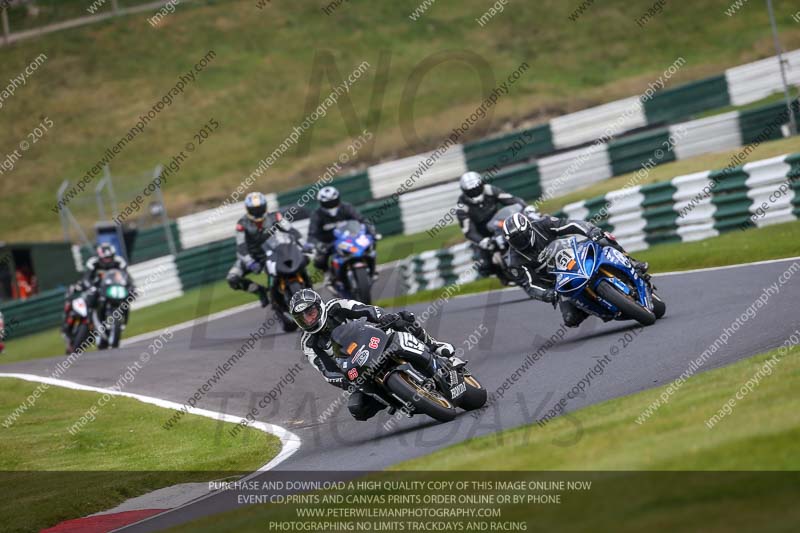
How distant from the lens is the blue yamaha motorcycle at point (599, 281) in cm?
1186

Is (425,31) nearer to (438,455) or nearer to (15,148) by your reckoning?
(15,148)

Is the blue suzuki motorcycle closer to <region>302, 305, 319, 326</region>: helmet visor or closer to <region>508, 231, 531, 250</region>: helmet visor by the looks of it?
<region>508, 231, 531, 250</region>: helmet visor

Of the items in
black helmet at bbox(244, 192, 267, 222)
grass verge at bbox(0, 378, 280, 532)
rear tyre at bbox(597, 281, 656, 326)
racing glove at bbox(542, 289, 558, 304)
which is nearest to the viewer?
grass verge at bbox(0, 378, 280, 532)

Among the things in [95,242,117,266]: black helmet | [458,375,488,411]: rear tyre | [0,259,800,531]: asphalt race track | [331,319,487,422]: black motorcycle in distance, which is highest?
[95,242,117,266]: black helmet

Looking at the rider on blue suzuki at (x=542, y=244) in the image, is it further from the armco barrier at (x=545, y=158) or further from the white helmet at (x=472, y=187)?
the armco barrier at (x=545, y=158)

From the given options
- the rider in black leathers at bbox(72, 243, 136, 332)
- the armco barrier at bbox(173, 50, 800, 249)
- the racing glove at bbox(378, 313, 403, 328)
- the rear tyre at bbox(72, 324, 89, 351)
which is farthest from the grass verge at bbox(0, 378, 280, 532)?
the armco barrier at bbox(173, 50, 800, 249)

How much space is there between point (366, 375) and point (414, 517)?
321 centimetres

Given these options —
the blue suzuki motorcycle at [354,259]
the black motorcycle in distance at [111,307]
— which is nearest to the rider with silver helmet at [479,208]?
the blue suzuki motorcycle at [354,259]

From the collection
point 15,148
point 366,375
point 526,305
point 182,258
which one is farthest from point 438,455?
point 15,148

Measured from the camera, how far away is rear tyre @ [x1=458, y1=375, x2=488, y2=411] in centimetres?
1039

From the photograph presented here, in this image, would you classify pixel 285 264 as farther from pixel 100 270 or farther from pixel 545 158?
pixel 545 158

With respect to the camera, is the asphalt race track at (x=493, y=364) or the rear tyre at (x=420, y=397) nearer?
the rear tyre at (x=420, y=397)

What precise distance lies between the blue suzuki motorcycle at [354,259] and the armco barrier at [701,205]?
386 cm

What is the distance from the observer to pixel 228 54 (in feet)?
144
